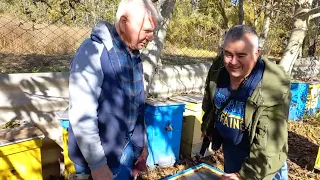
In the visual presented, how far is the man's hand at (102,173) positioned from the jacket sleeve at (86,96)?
0.27ft

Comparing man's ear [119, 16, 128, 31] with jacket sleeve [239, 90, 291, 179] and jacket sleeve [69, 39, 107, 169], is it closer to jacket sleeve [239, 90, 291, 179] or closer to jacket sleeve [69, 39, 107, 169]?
jacket sleeve [69, 39, 107, 169]

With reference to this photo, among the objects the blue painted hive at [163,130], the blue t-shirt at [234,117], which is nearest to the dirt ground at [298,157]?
the blue painted hive at [163,130]

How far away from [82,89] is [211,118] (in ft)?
3.82

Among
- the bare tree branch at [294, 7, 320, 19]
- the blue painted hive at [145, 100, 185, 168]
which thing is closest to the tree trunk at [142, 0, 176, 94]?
the blue painted hive at [145, 100, 185, 168]

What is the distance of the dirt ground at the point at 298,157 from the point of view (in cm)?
386

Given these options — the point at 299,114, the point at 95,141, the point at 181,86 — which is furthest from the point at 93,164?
the point at 299,114

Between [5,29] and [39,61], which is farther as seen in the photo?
[5,29]

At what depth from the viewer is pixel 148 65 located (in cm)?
352

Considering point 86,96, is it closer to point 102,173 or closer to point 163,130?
point 102,173

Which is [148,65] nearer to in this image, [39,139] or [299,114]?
[39,139]

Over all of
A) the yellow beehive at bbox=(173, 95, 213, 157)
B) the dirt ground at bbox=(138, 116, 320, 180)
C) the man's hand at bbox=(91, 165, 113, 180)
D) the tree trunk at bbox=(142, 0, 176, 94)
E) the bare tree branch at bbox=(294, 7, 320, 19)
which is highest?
the bare tree branch at bbox=(294, 7, 320, 19)

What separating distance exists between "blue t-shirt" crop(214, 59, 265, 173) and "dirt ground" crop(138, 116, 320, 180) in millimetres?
1852

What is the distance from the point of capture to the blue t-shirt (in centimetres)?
174

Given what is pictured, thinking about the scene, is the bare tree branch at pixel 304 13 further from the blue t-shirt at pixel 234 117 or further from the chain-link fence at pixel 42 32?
the chain-link fence at pixel 42 32
